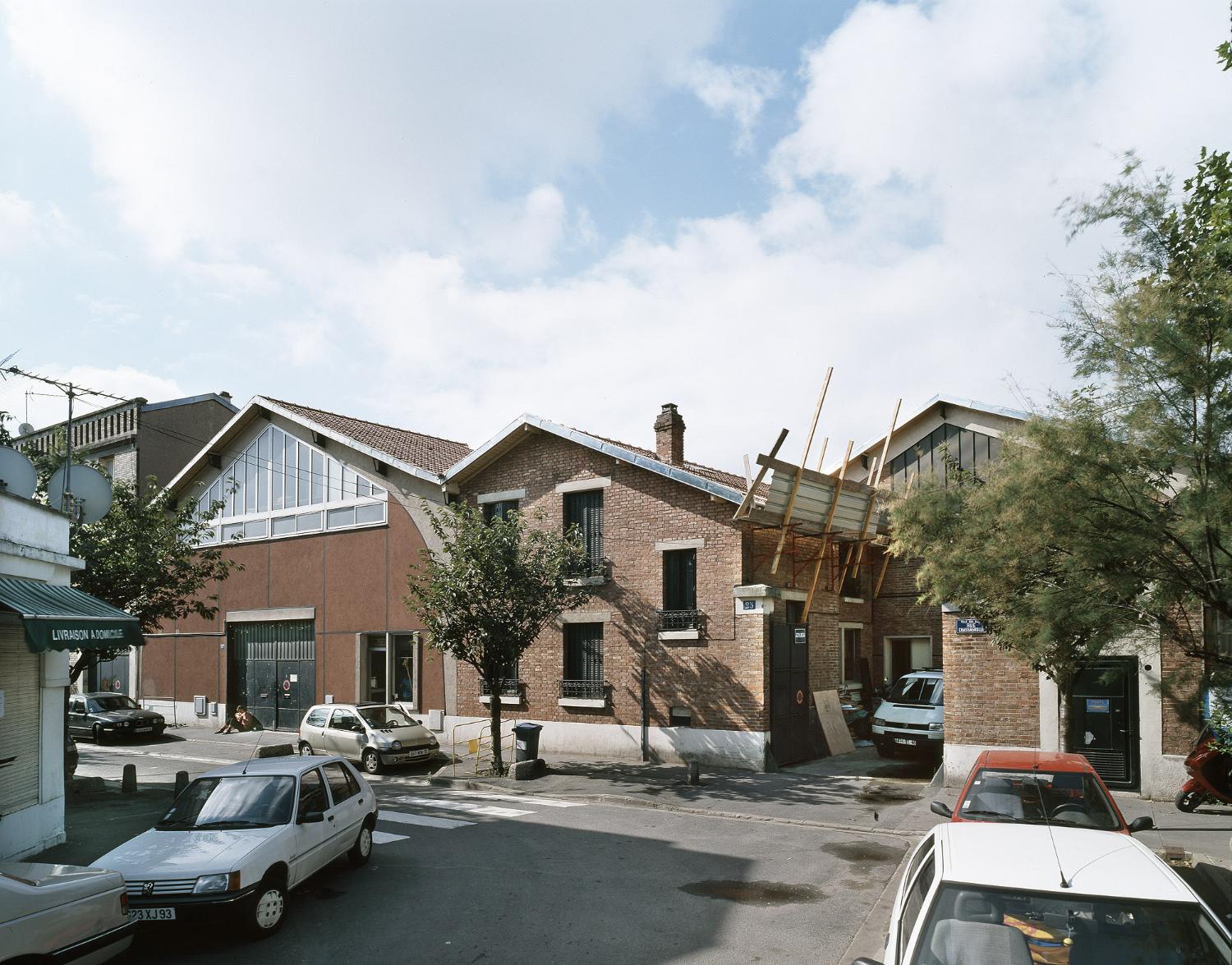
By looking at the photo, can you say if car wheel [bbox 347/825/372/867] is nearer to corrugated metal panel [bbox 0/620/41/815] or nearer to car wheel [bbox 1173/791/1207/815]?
corrugated metal panel [bbox 0/620/41/815]

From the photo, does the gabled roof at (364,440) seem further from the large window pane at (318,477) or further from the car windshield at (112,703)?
the car windshield at (112,703)

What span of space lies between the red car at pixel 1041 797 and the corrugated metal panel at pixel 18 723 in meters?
10.4

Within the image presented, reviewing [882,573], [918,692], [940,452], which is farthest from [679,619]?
[940,452]

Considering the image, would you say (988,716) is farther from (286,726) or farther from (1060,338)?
(286,726)

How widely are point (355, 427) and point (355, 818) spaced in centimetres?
1789

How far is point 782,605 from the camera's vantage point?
19.6 meters

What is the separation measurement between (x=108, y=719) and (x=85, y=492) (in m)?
14.9

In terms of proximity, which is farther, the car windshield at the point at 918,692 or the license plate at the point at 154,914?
the car windshield at the point at 918,692

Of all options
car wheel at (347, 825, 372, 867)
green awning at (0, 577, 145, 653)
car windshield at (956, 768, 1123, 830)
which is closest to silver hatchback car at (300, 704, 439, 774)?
green awning at (0, 577, 145, 653)

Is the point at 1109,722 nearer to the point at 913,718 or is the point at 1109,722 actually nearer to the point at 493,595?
the point at 913,718

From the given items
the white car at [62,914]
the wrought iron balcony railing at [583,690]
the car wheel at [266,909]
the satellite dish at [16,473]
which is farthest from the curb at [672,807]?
the satellite dish at [16,473]

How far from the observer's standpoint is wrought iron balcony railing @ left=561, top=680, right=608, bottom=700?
66.1 ft

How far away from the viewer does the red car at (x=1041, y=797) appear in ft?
25.8

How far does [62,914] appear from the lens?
6.21 m
